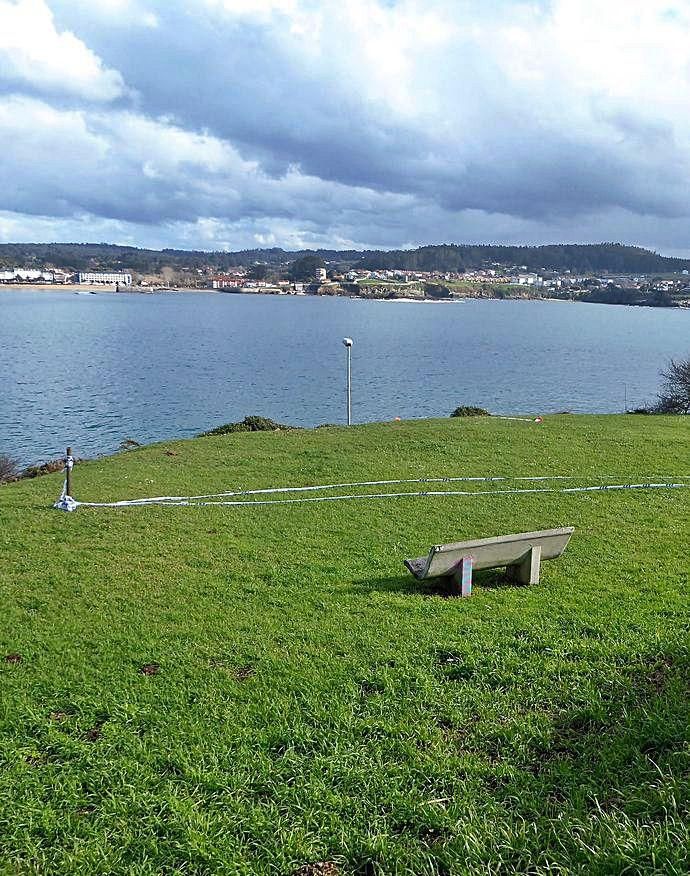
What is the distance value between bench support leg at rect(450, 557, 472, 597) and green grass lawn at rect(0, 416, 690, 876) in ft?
0.42

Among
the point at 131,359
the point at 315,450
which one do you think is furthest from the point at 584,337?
the point at 315,450

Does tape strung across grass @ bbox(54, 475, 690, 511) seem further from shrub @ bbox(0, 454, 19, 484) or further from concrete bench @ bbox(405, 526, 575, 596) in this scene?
shrub @ bbox(0, 454, 19, 484)

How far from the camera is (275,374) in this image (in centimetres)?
6044

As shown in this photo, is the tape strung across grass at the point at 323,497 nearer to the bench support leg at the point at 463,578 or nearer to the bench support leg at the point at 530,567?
the bench support leg at the point at 530,567

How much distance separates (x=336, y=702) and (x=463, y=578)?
8.41 ft

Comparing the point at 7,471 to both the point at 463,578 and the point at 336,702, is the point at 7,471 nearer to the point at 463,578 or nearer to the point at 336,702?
the point at 463,578

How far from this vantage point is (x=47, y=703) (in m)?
5.56

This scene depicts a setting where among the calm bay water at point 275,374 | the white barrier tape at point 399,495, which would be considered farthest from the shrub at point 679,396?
the white barrier tape at point 399,495

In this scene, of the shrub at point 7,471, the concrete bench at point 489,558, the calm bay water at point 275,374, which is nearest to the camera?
the concrete bench at point 489,558

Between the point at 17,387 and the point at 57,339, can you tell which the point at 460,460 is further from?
the point at 57,339

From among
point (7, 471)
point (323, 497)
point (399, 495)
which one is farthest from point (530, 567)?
point (7, 471)

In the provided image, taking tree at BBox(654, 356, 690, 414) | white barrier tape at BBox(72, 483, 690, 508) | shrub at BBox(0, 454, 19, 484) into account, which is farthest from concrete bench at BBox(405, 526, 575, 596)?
tree at BBox(654, 356, 690, 414)

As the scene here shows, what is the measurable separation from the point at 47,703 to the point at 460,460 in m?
11.4

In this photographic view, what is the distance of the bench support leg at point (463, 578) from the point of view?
7512 mm
